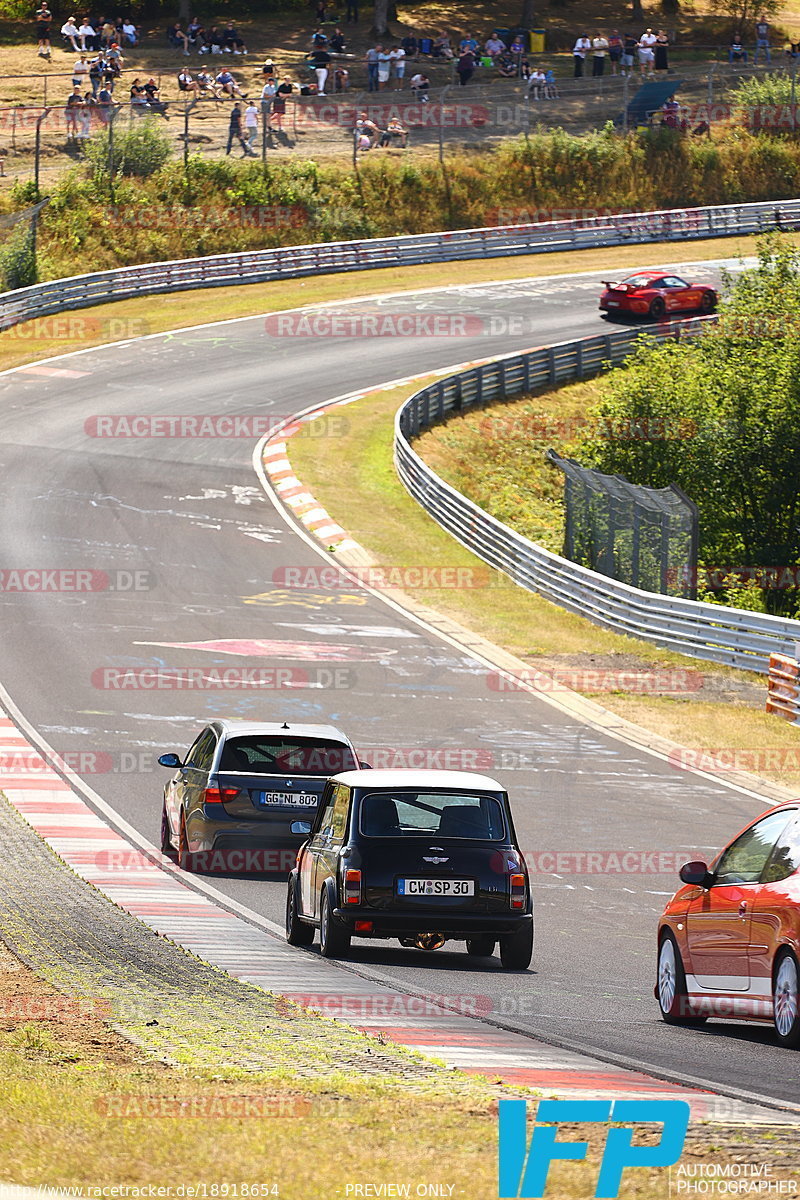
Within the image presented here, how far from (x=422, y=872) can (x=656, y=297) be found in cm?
4651

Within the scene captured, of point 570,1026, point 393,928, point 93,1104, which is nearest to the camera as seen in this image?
point 93,1104

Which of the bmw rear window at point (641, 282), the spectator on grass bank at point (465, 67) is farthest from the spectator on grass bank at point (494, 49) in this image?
the bmw rear window at point (641, 282)

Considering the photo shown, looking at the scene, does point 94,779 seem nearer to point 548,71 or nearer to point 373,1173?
point 373,1173

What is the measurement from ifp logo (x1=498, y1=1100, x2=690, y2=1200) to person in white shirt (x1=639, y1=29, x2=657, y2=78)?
249ft

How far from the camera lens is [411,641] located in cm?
2806

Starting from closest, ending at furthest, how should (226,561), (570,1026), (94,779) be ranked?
(570,1026)
(94,779)
(226,561)

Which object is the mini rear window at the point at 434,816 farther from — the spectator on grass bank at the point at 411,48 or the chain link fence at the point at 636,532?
the spectator on grass bank at the point at 411,48

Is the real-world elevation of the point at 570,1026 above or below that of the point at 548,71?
below

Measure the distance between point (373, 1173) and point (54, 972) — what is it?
15.3 feet

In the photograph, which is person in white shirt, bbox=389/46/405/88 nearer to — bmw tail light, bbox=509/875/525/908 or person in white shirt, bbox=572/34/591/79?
person in white shirt, bbox=572/34/591/79

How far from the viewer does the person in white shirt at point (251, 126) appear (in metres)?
63.0

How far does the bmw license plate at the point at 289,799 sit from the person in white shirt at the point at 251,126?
52.2 meters

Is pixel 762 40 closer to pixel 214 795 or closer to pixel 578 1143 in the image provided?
pixel 214 795

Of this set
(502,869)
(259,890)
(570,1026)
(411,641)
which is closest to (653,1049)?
(570,1026)
